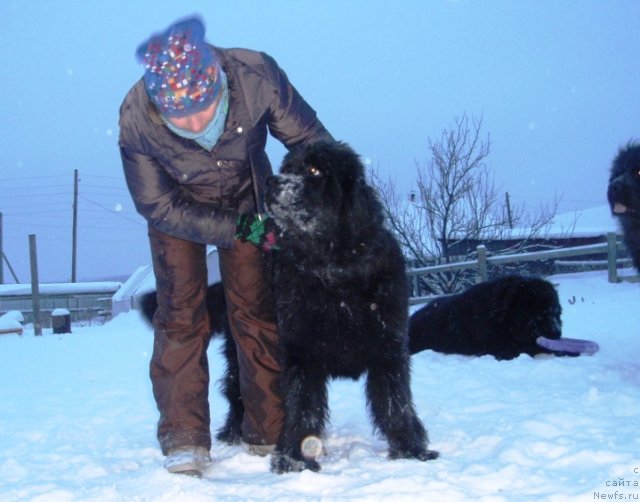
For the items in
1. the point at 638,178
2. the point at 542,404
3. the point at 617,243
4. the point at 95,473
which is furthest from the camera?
the point at 617,243

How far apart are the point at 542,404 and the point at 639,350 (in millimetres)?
1735

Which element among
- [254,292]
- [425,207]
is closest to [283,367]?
[254,292]

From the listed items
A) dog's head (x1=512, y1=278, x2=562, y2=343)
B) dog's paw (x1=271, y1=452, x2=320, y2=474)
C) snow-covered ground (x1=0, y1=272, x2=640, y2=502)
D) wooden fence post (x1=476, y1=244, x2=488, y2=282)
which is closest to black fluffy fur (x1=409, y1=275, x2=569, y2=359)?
dog's head (x1=512, y1=278, x2=562, y2=343)

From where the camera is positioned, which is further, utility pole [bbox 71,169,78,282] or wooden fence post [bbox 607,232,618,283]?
utility pole [bbox 71,169,78,282]

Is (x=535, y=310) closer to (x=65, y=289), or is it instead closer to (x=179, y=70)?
(x=179, y=70)

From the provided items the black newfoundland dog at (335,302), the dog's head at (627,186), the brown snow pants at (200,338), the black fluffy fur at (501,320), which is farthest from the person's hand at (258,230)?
the black fluffy fur at (501,320)

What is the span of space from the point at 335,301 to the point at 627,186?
2.39 m

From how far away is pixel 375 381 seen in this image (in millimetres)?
2615

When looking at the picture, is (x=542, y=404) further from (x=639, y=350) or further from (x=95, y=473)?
(x=95, y=473)

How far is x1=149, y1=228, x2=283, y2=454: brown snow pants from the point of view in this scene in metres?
2.67

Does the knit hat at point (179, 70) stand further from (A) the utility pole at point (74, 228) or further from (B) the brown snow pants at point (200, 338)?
(A) the utility pole at point (74, 228)

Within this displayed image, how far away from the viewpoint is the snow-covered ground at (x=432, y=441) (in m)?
2.09

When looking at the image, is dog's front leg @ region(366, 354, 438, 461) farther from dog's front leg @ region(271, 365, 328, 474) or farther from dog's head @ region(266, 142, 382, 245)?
dog's head @ region(266, 142, 382, 245)

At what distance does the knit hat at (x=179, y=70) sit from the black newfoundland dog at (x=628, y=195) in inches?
108
